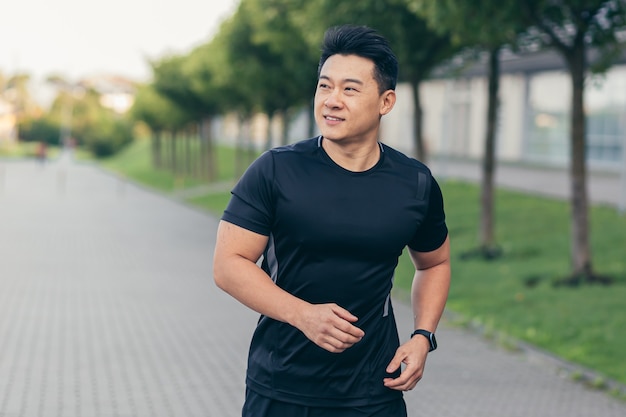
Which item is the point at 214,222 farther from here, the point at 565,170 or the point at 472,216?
the point at 565,170

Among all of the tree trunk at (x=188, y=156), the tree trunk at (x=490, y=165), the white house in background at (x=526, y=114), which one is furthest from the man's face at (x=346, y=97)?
the tree trunk at (x=188, y=156)

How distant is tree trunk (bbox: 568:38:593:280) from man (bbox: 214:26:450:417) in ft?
35.9

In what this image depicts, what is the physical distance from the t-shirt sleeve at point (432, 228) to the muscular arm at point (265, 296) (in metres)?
0.50

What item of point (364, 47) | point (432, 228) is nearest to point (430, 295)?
point (432, 228)

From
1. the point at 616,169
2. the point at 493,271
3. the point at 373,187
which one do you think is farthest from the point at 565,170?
the point at 373,187

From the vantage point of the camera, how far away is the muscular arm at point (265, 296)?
10.3ft

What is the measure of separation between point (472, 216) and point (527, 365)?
477 inches

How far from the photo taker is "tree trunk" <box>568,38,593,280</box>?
14070mm

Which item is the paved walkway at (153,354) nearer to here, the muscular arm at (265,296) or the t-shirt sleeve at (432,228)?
the t-shirt sleeve at (432,228)

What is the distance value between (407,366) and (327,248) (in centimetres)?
40

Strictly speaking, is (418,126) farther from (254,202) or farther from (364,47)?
(254,202)

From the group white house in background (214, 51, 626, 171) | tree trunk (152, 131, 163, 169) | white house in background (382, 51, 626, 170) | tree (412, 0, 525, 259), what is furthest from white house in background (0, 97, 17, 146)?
tree (412, 0, 525, 259)

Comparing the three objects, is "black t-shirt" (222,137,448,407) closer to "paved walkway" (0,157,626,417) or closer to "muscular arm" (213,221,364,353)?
"muscular arm" (213,221,364,353)

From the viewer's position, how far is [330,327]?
313 centimetres
